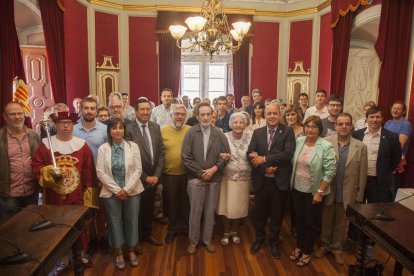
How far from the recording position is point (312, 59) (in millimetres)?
6988

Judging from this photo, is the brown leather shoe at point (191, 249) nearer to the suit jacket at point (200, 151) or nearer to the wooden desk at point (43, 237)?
the suit jacket at point (200, 151)

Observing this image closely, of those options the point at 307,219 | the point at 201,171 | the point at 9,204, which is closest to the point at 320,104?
the point at 307,219

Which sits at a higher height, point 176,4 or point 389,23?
point 176,4

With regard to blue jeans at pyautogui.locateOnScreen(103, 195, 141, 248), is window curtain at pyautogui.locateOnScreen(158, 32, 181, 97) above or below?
above

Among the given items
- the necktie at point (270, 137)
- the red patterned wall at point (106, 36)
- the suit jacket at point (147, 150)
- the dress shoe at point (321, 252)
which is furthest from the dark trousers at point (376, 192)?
the red patterned wall at point (106, 36)

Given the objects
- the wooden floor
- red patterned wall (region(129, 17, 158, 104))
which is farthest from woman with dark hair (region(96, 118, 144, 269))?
red patterned wall (region(129, 17, 158, 104))

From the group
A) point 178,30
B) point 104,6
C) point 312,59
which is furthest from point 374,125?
point 104,6

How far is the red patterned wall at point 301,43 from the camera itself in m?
7.04

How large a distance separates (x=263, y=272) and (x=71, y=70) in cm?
500

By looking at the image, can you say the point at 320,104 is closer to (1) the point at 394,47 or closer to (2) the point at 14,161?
(1) the point at 394,47

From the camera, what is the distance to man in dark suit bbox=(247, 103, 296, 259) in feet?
9.45

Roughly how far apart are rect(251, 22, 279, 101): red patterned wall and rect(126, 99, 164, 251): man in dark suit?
15.5 feet

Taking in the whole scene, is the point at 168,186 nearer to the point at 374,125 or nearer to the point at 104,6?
the point at 374,125

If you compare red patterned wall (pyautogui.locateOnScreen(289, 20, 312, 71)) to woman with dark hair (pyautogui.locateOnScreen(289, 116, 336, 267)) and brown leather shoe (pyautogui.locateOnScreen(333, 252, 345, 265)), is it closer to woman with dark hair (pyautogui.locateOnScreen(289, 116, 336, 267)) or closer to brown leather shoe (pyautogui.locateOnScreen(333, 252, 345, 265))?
woman with dark hair (pyautogui.locateOnScreen(289, 116, 336, 267))
